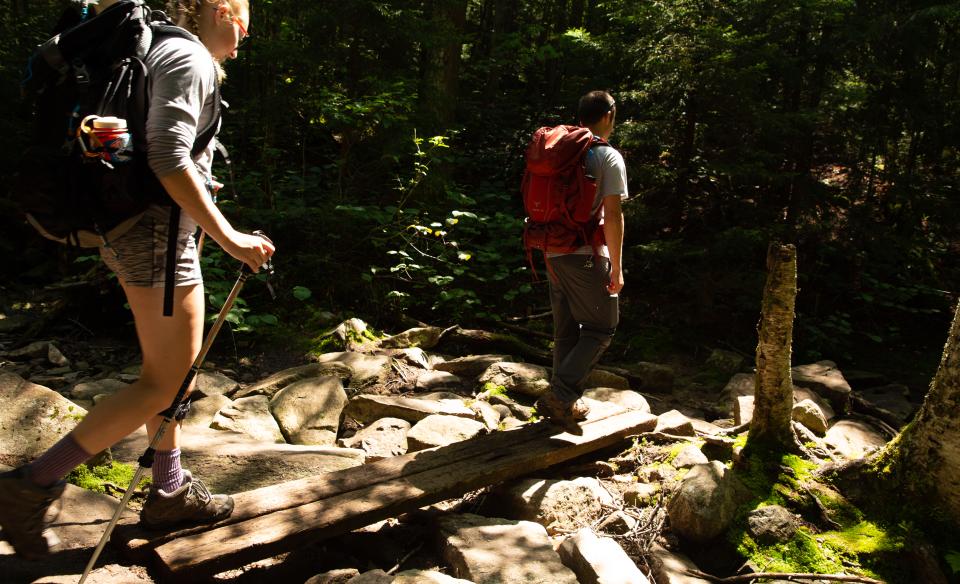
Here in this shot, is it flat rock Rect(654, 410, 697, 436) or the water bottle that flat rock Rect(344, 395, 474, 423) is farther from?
the water bottle

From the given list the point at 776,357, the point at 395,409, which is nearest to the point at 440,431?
the point at 395,409

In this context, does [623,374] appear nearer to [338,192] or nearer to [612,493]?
[612,493]

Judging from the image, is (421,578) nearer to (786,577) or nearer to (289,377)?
(786,577)

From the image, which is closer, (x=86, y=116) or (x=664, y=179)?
(x=86, y=116)

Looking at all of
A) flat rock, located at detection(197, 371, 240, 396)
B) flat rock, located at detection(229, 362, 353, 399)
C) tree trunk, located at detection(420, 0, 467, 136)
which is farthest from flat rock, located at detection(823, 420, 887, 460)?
tree trunk, located at detection(420, 0, 467, 136)

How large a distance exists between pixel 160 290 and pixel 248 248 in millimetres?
373

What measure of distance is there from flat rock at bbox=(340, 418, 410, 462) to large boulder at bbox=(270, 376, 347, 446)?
20 cm

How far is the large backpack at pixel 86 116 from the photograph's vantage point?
7.43 feet

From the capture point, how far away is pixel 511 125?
42.8ft

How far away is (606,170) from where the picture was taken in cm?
381

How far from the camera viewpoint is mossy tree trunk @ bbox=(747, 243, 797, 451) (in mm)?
3777

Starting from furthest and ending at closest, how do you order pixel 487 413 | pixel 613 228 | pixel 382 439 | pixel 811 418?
1. pixel 487 413
2. pixel 811 418
3. pixel 382 439
4. pixel 613 228

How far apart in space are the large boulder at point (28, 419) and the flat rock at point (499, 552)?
2.21 metres

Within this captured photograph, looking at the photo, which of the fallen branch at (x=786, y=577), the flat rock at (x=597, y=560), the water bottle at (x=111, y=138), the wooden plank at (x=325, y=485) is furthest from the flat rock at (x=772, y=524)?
the water bottle at (x=111, y=138)
